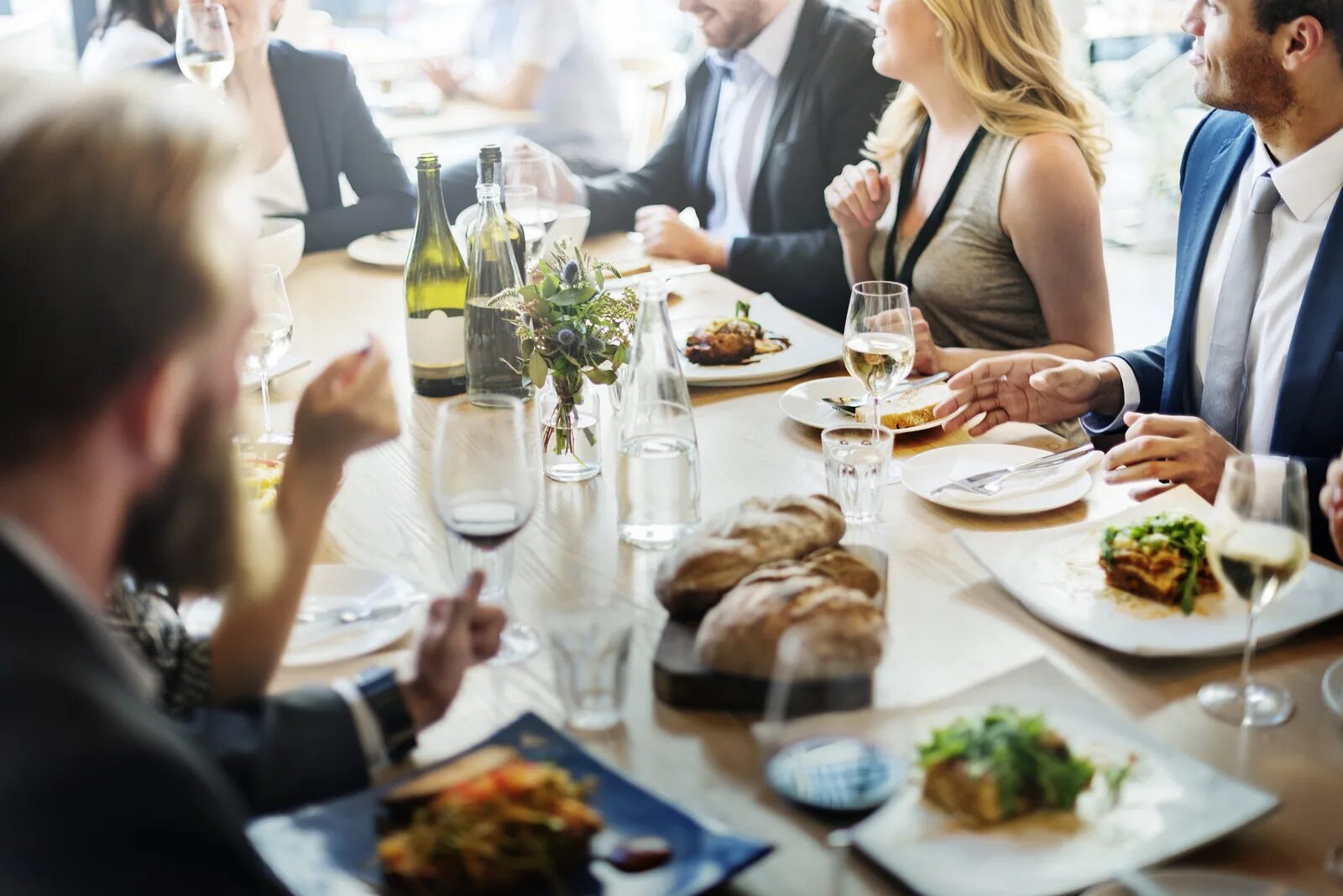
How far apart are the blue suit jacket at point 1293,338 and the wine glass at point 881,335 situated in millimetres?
562

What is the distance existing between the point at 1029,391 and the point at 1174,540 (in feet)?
1.96

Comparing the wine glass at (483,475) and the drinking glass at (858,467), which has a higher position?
the wine glass at (483,475)

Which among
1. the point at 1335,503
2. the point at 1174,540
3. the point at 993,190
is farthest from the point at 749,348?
the point at 1335,503

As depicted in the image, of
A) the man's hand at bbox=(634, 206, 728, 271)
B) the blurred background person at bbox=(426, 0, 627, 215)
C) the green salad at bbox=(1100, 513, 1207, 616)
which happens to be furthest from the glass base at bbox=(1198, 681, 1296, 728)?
the blurred background person at bbox=(426, 0, 627, 215)

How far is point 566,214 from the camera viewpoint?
2555 mm

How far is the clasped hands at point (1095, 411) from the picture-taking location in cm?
149

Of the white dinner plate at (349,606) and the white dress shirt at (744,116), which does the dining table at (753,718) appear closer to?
the white dinner plate at (349,606)

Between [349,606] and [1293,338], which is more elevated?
[1293,338]

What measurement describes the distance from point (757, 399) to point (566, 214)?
89cm

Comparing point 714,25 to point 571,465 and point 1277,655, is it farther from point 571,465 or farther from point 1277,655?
point 1277,655

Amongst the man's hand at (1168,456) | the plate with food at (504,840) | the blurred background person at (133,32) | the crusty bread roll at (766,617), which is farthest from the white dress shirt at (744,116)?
the plate with food at (504,840)

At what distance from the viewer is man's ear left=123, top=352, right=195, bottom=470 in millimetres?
705

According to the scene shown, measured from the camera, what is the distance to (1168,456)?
1.50 m

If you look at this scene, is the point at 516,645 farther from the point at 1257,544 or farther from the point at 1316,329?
the point at 1316,329
